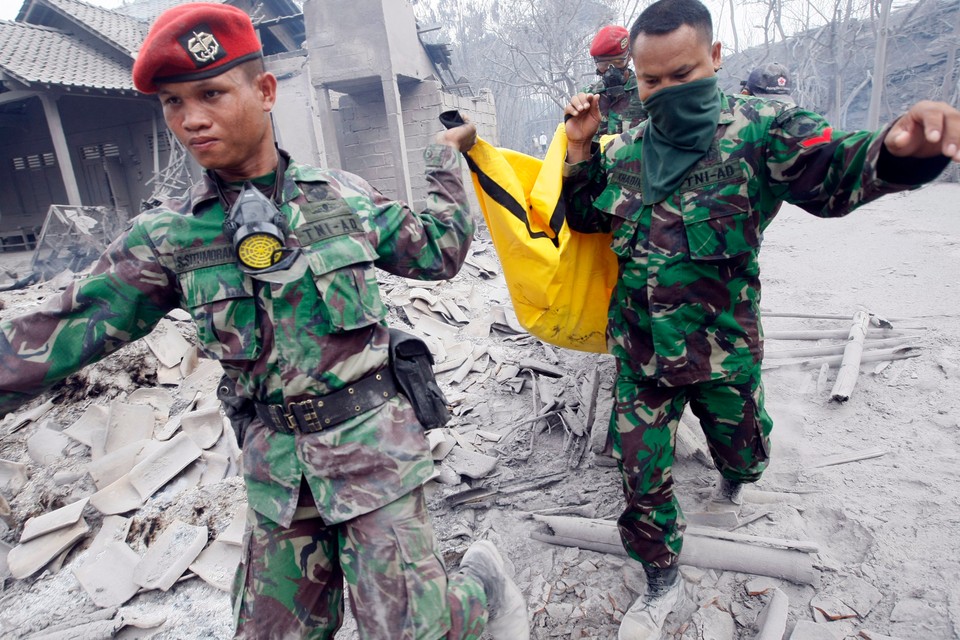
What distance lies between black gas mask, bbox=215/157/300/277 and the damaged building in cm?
1049

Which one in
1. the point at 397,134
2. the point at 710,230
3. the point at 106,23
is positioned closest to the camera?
the point at 710,230

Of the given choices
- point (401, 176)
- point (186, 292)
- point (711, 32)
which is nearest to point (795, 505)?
point (711, 32)

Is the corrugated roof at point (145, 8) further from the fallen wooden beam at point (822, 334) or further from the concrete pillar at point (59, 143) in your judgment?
the fallen wooden beam at point (822, 334)

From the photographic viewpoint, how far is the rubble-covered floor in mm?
2691

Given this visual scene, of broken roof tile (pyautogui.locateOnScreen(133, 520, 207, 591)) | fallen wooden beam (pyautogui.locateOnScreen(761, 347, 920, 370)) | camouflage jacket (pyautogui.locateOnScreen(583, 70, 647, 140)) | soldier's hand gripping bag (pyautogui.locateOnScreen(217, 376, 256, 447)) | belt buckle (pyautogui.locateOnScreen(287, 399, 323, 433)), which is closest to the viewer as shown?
belt buckle (pyautogui.locateOnScreen(287, 399, 323, 433))

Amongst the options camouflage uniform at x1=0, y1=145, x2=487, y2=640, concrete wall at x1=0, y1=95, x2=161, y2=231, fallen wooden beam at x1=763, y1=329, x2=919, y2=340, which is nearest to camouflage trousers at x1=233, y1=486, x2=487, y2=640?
camouflage uniform at x1=0, y1=145, x2=487, y2=640

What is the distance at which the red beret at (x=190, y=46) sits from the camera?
5.42 feet

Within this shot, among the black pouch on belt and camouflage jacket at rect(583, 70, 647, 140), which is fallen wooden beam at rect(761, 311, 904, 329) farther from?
the black pouch on belt

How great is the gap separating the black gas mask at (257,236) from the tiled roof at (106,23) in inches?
596

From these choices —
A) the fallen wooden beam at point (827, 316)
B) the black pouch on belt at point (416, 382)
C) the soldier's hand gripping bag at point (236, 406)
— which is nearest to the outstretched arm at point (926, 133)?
the black pouch on belt at point (416, 382)

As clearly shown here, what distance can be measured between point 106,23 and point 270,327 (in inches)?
671

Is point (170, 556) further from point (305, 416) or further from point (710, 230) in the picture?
point (710, 230)

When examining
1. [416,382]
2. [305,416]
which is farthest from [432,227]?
[305,416]

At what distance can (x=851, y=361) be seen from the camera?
4.57 meters
